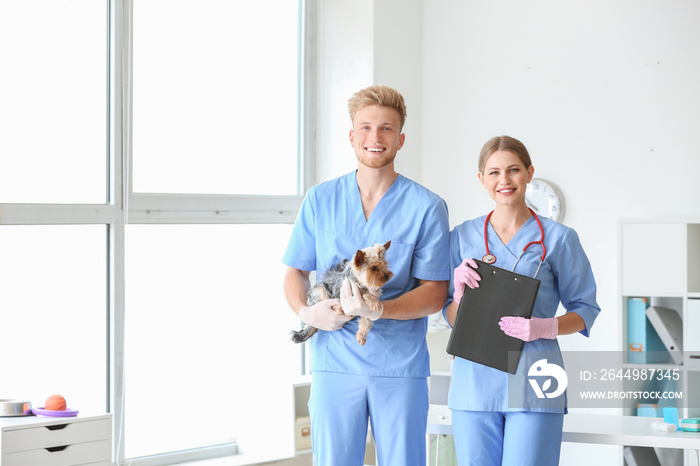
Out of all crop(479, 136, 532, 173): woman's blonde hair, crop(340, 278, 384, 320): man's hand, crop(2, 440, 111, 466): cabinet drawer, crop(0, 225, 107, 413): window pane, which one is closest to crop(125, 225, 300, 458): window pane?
crop(0, 225, 107, 413): window pane

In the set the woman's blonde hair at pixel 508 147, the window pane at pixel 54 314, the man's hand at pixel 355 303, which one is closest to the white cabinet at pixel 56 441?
the window pane at pixel 54 314

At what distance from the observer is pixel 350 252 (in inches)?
83.2

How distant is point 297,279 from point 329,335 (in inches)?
7.8

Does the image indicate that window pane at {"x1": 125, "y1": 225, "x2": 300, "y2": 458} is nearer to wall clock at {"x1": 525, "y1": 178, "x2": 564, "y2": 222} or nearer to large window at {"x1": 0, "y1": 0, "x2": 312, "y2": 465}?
large window at {"x1": 0, "y1": 0, "x2": 312, "y2": 465}

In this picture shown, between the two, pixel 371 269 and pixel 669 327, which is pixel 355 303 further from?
pixel 669 327

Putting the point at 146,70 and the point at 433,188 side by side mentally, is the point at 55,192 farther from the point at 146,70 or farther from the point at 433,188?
the point at 433,188

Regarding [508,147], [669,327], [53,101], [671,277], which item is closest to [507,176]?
[508,147]

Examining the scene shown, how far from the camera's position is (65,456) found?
2.68 meters

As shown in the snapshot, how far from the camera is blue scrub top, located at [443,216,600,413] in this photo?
79.3 inches

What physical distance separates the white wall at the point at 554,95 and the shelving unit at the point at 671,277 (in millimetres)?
54

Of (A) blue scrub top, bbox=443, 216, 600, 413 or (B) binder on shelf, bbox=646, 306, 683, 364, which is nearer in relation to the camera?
(A) blue scrub top, bbox=443, 216, 600, 413

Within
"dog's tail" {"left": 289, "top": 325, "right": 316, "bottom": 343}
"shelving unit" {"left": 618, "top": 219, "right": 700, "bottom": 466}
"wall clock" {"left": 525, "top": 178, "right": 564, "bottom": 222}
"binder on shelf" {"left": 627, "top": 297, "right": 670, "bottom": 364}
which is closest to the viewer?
"dog's tail" {"left": 289, "top": 325, "right": 316, "bottom": 343}

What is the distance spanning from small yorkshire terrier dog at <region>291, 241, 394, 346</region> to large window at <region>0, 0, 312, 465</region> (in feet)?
5.10

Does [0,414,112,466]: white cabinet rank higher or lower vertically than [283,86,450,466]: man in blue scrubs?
lower
